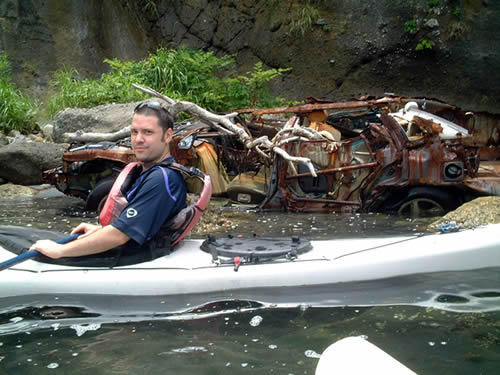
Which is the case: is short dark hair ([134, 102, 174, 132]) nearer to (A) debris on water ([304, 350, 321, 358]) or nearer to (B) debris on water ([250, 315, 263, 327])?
(B) debris on water ([250, 315, 263, 327])

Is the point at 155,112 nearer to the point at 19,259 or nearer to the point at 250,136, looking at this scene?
the point at 19,259

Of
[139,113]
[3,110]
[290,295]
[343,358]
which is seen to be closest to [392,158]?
[290,295]

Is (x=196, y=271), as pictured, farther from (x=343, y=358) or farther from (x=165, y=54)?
(x=165, y=54)

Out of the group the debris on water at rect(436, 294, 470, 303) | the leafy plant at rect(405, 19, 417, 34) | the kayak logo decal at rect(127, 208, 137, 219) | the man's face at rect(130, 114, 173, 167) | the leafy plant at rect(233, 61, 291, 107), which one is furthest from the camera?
the leafy plant at rect(405, 19, 417, 34)

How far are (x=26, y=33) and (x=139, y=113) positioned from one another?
13103mm

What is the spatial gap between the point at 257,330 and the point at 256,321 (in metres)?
0.10

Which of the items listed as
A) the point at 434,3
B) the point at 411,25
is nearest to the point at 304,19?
the point at 411,25

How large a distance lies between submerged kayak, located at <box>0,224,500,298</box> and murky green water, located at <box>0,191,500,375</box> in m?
0.07

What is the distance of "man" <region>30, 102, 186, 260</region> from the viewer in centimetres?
260

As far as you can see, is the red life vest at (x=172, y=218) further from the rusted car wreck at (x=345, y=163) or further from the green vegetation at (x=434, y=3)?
the green vegetation at (x=434, y=3)

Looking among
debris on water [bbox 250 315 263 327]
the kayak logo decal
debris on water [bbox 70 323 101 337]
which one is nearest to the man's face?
the kayak logo decal

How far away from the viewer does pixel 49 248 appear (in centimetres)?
283

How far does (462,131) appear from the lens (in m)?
5.93

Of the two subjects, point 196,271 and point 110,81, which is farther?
point 110,81
